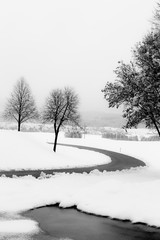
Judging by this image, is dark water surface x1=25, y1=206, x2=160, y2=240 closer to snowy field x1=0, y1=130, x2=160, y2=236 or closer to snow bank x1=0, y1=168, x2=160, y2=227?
snowy field x1=0, y1=130, x2=160, y2=236

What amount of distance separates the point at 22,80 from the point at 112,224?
48.2 meters

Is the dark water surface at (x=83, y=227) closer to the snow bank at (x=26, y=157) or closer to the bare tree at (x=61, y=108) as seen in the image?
the snow bank at (x=26, y=157)

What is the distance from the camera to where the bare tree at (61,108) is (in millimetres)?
45406

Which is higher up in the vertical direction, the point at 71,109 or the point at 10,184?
the point at 71,109

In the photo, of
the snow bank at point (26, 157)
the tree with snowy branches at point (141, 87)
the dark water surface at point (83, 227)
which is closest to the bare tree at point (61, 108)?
the snow bank at point (26, 157)

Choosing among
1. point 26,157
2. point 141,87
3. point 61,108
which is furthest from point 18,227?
point 61,108

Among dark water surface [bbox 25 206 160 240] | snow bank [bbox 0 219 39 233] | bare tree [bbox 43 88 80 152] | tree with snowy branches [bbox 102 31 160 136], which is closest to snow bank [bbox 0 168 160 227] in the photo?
dark water surface [bbox 25 206 160 240]

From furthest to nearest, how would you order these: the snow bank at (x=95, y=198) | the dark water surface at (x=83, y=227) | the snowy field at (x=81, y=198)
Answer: the snow bank at (x=95, y=198) → the snowy field at (x=81, y=198) → the dark water surface at (x=83, y=227)

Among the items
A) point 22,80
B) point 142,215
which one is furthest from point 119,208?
point 22,80

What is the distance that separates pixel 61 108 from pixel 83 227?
113ft

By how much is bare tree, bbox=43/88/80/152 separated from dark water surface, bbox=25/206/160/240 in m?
31.0

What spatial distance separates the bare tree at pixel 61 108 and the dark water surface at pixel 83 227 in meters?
31.0

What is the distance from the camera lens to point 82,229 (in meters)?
12.0

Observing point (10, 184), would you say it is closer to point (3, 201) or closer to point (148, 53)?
point (3, 201)
